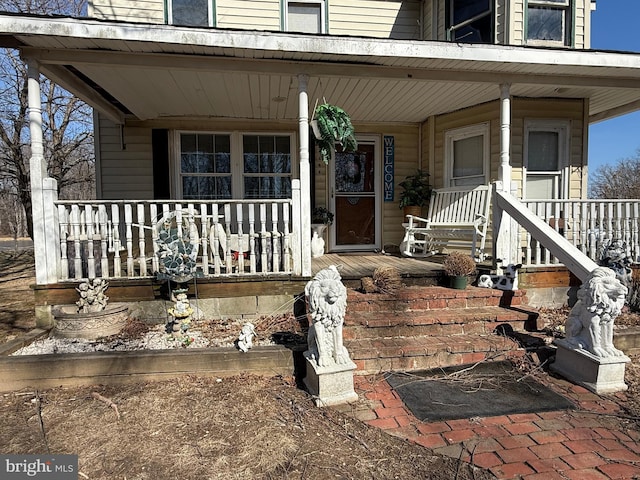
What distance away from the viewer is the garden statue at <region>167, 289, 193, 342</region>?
139 inches

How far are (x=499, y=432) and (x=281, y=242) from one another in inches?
108

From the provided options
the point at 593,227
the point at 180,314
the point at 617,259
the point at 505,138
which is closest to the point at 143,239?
the point at 180,314

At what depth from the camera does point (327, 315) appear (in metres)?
2.68

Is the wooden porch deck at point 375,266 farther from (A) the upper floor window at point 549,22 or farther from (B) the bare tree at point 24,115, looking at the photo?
(B) the bare tree at point 24,115

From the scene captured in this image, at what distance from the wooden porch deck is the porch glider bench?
337 millimetres

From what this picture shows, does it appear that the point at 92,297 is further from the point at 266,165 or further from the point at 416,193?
the point at 416,193

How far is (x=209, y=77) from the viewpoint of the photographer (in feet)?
14.2

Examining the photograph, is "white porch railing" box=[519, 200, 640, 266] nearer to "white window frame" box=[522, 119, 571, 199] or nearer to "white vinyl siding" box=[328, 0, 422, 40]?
"white window frame" box=[522, 119, 571, 199]

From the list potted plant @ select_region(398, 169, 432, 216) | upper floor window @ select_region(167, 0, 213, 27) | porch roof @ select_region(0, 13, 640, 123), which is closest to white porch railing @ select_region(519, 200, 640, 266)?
porch roof @ select_region(0, 13, 640, 123)

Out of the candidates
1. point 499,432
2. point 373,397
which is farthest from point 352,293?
point 499,432

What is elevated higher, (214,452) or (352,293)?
(352,293)

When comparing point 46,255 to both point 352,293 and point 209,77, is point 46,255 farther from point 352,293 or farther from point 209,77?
point 352,293

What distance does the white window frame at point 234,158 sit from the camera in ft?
20.3

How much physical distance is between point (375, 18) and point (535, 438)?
21.5 ft
